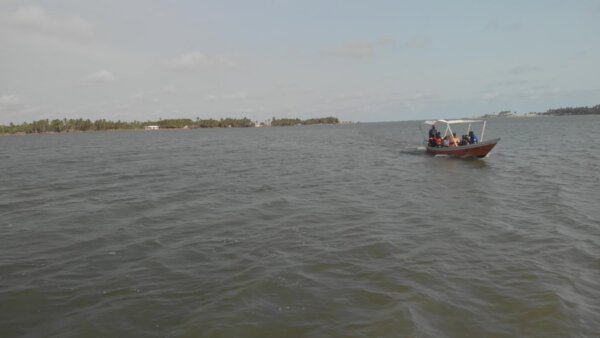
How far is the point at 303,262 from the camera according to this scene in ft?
35.4

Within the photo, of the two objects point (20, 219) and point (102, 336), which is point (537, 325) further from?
point (20, 219)

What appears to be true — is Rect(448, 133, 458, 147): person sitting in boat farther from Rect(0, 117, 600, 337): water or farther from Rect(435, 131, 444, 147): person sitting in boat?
Rect(0, 117, 600, 337): water

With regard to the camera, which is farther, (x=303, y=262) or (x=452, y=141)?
(x=452, y=141)

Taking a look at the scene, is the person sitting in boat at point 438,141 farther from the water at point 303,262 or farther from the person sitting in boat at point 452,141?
the water at point 303,262

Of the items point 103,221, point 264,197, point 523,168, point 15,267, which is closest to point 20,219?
point 103,221

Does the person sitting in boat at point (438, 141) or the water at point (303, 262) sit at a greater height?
the person sitting in boat at point (438, 141)

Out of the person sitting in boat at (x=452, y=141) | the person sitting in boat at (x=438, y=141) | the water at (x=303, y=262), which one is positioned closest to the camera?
the water at (x=303, y=262)

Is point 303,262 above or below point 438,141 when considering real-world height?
below

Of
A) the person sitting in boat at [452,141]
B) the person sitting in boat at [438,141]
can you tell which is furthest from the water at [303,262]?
the person sitting in boat at [438,141]

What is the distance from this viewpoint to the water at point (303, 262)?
7.83 metres

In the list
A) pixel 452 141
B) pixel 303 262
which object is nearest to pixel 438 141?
pixel 452 141

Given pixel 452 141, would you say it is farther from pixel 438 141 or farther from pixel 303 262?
Answer: pixel 303 262

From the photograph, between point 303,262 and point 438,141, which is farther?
point 438,141

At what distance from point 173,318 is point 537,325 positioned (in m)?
6.45
